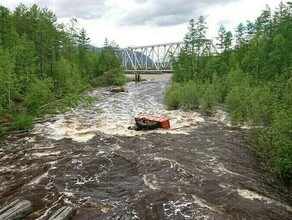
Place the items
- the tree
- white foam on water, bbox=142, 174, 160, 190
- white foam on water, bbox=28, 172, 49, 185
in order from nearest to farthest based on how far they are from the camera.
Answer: white foam on water, bbox=142, 174, 160, 190 < white foam on water, bbox=28, 172, 49, 185 < the tree

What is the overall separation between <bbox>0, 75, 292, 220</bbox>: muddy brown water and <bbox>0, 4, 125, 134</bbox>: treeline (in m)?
4.54

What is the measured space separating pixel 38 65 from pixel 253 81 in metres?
34.8

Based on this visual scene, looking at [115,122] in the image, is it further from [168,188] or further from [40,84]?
[168,188]

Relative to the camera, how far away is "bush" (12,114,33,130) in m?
32.7

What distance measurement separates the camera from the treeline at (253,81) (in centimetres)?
2114

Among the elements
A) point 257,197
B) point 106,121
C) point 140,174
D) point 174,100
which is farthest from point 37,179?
point 174,100

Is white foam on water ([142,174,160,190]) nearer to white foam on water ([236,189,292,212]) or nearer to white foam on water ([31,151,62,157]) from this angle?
white foam on water ([236,189,292,212])

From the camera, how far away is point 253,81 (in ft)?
144

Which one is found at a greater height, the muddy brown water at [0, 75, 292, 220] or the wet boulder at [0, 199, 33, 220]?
the wet boulder at [0, 199, 33, 220]

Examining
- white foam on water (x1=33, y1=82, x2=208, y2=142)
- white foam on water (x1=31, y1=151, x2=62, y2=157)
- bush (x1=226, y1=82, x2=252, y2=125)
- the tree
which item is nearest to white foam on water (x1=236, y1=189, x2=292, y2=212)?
bush (x1=226, y1=82, x2=252, y2=125)

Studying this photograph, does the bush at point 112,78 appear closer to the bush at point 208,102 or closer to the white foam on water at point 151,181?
the bush at point 208,102

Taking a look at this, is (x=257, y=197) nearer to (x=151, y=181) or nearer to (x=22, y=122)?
(x=151, y=181)

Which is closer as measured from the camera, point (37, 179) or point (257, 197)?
point (257, 197)

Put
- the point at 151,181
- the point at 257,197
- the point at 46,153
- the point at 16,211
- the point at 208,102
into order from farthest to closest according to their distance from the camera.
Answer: the point at 208,102 < the point at 46,153 < the point at 151,181 < the point at 257,197 < the point at 16,211
